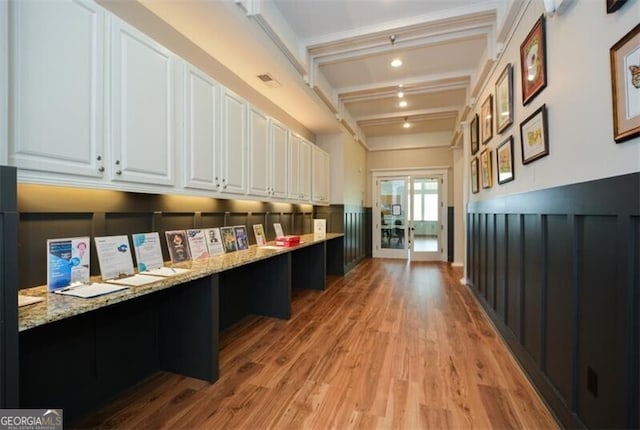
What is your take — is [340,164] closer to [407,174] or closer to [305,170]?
[305,170]

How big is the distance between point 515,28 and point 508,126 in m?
0.84

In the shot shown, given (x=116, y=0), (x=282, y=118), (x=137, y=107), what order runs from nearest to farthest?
(x=137, y=107), (x=116, y=0), (x=282, y=118)

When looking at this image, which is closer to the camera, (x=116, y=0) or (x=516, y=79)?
(x=116, y=0)

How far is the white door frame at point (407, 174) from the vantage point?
24.4 ft

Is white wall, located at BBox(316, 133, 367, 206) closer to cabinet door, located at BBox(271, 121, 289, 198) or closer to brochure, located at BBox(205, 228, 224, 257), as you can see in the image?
cabinet door, located at BBox(271, 121, 289, 198)

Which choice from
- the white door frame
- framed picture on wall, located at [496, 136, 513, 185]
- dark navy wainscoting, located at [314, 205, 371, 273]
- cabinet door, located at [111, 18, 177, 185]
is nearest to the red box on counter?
cabinet door, located at [111, 18, 177, 185]

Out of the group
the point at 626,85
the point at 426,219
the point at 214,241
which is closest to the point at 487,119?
the point at 626,85

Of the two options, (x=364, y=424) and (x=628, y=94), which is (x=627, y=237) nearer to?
(x=628, y=94)

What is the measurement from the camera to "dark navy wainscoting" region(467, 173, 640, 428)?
1168 millimetres

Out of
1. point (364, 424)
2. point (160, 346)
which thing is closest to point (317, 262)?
point (160, 346)

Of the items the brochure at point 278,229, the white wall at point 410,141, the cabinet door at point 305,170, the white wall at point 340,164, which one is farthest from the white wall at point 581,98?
the white wall at point 410,141

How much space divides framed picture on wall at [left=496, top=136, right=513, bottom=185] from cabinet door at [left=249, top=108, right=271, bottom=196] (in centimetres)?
249

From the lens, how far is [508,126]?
2.69 metres

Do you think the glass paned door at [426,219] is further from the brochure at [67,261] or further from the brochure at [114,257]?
the brochure at [67,261]
